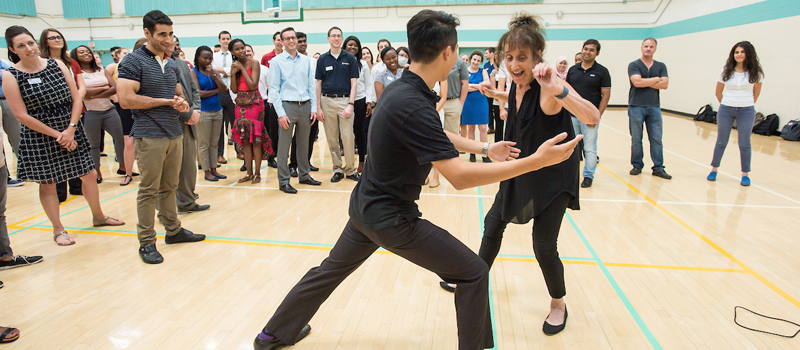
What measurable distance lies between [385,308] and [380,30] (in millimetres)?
14614

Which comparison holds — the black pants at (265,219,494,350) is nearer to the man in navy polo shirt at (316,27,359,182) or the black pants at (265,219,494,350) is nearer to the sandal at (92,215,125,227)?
the sandal at (92,215,125,227)

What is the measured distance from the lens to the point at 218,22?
16.4 metres

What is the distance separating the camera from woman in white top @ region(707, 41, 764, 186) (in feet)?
17.4

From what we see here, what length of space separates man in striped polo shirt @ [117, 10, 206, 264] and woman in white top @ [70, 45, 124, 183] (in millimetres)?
2342

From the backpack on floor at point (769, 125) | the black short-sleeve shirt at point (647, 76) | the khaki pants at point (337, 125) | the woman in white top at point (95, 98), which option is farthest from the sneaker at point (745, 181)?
the woman in white top at point (95, 98)

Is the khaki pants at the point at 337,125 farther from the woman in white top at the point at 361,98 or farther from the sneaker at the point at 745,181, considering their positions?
the sneaker at the point at 745,181

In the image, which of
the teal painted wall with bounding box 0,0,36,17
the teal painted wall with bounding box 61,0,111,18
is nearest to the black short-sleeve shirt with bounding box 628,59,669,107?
the teal painted wall with bounding box 61,0,111,18

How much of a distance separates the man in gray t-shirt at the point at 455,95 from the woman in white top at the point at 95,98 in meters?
4.14

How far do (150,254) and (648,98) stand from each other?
6253 mm

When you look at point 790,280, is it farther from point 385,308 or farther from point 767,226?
point 385,308

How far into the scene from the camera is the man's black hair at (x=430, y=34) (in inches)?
64.2

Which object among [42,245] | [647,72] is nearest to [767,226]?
[647,72]

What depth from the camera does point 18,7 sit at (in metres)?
16.2

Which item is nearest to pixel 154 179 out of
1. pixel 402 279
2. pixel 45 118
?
pixel 45 118
